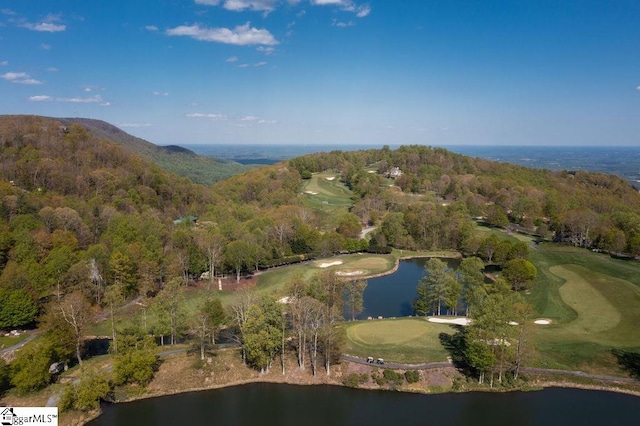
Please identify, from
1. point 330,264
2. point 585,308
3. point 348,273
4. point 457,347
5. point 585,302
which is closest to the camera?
point 457,347

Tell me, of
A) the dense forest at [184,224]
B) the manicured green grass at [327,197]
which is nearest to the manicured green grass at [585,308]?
the dense forest at [184,224]

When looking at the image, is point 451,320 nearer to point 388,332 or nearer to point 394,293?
point 388,332

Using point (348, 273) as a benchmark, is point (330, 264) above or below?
above

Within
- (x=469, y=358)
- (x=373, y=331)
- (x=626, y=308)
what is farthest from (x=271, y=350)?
(x=626, y=308)

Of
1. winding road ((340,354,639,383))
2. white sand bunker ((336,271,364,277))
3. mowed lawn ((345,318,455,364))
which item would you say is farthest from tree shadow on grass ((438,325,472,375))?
white sand bunker ((336,271,364,277))

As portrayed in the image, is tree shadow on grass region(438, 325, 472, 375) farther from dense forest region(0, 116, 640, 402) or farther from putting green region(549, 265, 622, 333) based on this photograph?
putting green region(549, 265, 622, 333)

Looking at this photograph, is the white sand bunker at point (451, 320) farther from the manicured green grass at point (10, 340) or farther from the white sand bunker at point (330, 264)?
the manicured green grass at point (10, 340)

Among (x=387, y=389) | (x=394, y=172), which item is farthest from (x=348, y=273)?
(x=394, y=172)
